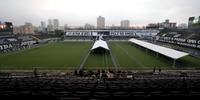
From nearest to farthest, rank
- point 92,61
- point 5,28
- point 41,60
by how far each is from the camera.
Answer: point 92,61, point 41,60, point 5,28

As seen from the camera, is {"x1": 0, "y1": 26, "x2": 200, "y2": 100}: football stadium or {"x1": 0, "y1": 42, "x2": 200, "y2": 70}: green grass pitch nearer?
{"x1": 0, "y1": 26, "x2": 200, "y2": 100}: football stadium

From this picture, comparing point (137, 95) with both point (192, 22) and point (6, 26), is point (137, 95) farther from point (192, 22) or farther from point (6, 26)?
point (6, 26)

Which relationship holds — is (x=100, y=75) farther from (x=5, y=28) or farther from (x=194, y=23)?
(x=5, y=28)

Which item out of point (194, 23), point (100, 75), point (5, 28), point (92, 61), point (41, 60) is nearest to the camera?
point (100, 75)

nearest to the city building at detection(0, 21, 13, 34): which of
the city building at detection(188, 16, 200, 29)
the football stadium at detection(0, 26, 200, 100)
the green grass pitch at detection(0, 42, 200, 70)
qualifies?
the football stadium at detection(0, 26, 200, 100)

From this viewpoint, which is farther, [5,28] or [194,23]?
[5,28]

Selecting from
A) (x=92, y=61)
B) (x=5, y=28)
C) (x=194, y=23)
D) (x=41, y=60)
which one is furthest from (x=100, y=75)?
(x=5, y=28)

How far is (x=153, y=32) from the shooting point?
311 ft

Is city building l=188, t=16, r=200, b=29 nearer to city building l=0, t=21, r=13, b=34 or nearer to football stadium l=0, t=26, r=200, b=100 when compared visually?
football stadium l=0, t=26, r=200, b=100

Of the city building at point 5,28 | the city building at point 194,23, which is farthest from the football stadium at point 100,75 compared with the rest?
the city building at point 5,28

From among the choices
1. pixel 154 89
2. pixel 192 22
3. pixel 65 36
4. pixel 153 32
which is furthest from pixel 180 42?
pixel 65 36

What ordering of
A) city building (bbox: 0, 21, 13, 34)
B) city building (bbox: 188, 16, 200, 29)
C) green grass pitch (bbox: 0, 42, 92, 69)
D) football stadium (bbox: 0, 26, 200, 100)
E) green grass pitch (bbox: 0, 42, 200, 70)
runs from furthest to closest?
city building (bbox: 0, 21, 13, 34) < city building (bbox: 188, 16, 200, 29) < green grass pitch (bbox: 0, 42, 92, 69) < green grass pitch (bbox: 0, 42, 200, 70) < football stadium (bbox: 0, 26, 200, 100)

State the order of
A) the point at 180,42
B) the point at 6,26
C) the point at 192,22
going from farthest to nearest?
the point at 6,26
the point at 192,22
the point at 180,42

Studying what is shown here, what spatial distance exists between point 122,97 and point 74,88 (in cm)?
344
